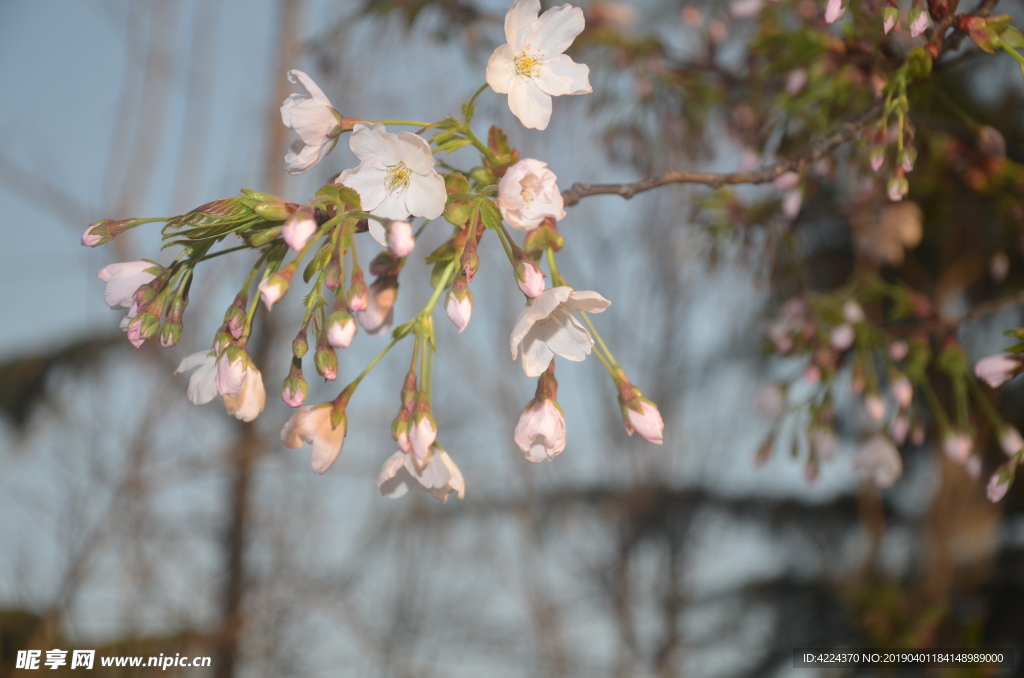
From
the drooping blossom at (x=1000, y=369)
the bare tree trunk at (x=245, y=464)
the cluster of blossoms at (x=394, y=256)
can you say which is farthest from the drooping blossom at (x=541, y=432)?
the bare tree trunk at (x=245, y=464)

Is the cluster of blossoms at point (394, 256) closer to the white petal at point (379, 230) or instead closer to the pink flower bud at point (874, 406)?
the white petal at point (379, 230)

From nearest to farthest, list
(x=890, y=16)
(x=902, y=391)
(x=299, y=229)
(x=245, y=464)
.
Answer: (x=299, y=229), (x=890, y=16), (x=902, y=391), (x=245, y=464)

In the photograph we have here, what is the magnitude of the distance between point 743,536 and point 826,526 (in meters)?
0.41

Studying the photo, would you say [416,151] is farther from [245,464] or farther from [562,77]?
[245,464]

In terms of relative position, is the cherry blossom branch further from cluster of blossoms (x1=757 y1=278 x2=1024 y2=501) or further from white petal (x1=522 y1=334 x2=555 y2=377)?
cluster of blossoms (x1=757 y1=278 x2=1024 y2=501)

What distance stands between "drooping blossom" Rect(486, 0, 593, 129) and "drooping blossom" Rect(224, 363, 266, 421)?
1.31 ft

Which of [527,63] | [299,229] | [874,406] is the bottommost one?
[874,406]

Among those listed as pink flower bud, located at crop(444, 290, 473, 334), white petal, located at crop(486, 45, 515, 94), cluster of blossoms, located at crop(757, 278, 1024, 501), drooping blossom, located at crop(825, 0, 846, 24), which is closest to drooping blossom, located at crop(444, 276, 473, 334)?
pink flower bud, located at crop(444, 290, 473, 334)

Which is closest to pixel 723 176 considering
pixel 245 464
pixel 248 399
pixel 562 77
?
pixel 562 77

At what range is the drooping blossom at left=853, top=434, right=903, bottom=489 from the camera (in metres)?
1.38

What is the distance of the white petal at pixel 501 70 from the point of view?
0.70 metres

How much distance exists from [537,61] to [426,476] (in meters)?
0.48

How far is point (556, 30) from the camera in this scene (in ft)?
2.53

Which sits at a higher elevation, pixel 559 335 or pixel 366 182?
pixel 366 182
